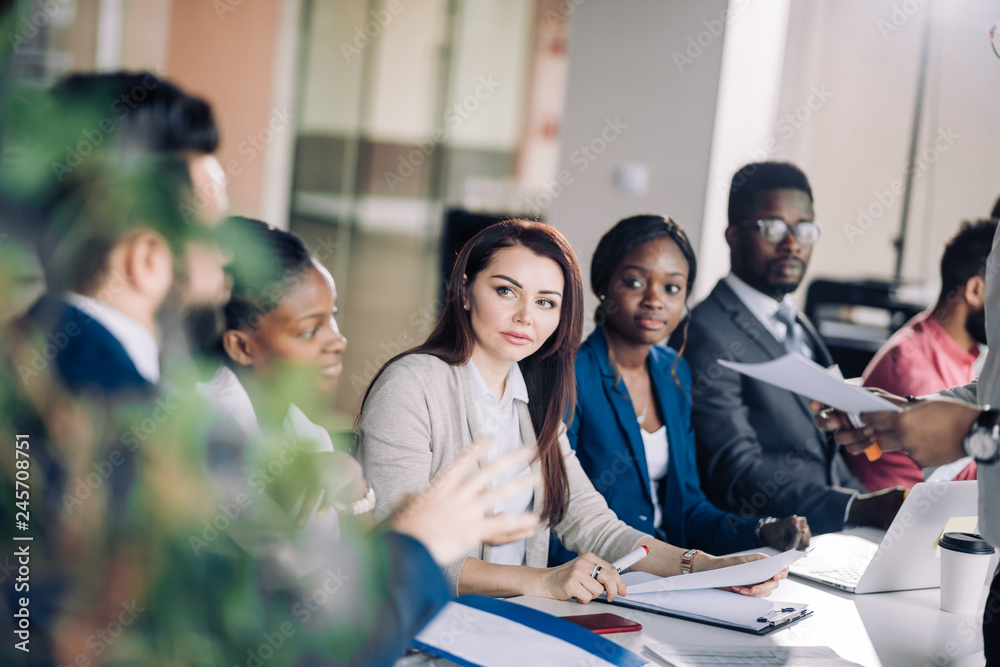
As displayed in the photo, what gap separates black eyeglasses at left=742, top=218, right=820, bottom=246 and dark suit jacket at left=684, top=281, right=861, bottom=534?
20 centimetres

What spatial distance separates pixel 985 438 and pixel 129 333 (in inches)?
45.9

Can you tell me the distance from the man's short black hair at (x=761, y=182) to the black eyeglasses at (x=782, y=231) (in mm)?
66

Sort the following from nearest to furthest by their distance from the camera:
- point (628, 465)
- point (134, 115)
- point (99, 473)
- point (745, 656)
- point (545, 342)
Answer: point (99, 473)
point (134, 115)
point (745, 656)
point (545, 342)
point (628, 465)

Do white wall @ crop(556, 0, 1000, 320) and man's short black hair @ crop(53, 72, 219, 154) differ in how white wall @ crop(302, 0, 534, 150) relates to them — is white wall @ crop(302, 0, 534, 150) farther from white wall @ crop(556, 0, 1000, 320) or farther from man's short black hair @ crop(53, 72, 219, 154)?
man's short black hair @ crop(53, 72, 219, 154)

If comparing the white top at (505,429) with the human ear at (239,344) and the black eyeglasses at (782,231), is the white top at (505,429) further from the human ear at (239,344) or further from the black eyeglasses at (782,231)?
the black eyeglasses at (782,231)

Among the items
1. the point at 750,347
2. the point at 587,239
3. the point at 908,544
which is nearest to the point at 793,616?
the point at 908,544

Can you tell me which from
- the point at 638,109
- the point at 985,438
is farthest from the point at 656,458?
the point at 638,109

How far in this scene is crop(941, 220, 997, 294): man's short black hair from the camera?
2635mm

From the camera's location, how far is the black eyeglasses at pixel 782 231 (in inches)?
99.0

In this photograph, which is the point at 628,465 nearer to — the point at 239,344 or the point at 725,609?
the point at 725,609

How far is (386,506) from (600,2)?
300 cm

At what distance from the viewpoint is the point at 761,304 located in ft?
8.23

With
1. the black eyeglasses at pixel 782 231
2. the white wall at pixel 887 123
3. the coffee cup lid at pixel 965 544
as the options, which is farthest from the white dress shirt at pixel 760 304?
the white wall at pixel 887 123

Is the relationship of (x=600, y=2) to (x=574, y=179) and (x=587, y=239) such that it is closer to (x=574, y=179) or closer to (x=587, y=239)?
(x=574, y=179)
